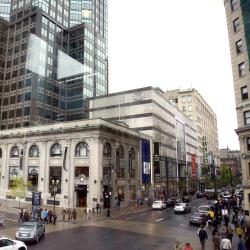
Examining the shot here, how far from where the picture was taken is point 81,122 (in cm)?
5350

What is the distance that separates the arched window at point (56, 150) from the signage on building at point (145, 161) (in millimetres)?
18489

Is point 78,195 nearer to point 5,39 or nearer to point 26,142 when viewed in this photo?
point 26,142

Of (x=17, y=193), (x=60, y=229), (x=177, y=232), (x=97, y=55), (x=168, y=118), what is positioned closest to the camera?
(x=177, y=232)

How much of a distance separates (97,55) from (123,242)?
91409 mm

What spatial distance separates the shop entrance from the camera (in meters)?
51.3

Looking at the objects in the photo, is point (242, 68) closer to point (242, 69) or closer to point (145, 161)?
point (242, 69)

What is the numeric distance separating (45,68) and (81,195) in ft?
159

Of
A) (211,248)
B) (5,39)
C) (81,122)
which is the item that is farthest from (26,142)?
(5,39)

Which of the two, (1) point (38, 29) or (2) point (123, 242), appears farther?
(1) point (38, 29)

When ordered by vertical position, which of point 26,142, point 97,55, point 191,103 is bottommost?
point 26,142

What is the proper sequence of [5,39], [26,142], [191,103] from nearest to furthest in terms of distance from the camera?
1. [26,142]
2. [5,39]
3. [191,103]

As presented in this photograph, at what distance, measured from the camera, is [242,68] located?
3584cm

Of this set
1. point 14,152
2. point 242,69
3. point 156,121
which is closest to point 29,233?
point 242,69

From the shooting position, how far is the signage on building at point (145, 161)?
6464 centimetres
